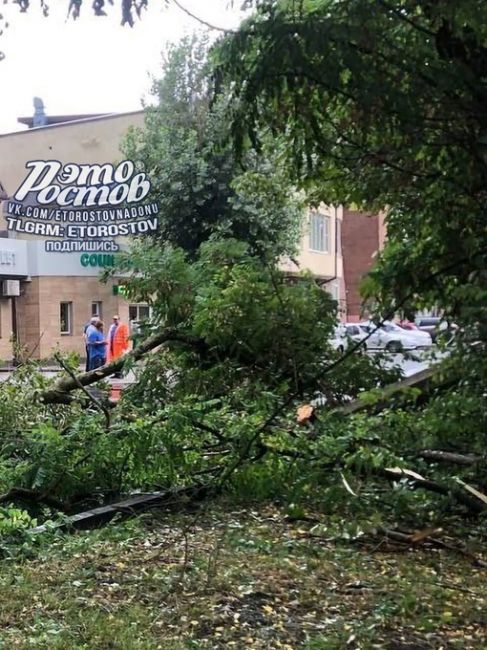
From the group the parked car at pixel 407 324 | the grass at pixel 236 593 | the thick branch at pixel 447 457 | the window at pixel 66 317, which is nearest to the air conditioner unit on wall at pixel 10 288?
the window at pixel 66 317

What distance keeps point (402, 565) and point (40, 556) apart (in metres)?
2.23

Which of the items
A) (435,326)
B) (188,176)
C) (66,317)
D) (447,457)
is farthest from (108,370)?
(66,317)

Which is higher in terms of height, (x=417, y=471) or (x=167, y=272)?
(x=167, y=272)

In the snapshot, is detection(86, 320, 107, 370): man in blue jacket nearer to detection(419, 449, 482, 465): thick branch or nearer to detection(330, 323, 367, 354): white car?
detection(330, 323, 367, 354): white car

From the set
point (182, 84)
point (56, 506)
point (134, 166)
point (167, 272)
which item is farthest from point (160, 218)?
point (56, 506)

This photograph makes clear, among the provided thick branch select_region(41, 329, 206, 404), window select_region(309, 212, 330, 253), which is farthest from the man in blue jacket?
window select_region(309, 212, 330, 253)

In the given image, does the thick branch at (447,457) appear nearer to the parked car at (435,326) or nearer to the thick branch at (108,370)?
the parked car at (435,326)

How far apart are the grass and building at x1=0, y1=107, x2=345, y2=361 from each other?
19399 millimetres

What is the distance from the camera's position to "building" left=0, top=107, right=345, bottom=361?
2684 cm

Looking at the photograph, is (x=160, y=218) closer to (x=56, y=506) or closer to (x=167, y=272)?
(x=167, y=272)

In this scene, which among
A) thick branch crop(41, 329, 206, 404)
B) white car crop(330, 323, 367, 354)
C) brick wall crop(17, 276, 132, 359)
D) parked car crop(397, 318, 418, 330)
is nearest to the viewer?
parked car crop(397, 318, 418, 330)

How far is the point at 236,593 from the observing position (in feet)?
14.4

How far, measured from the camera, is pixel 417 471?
4.60m

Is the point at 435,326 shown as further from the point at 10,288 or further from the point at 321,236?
the point at 321,236
